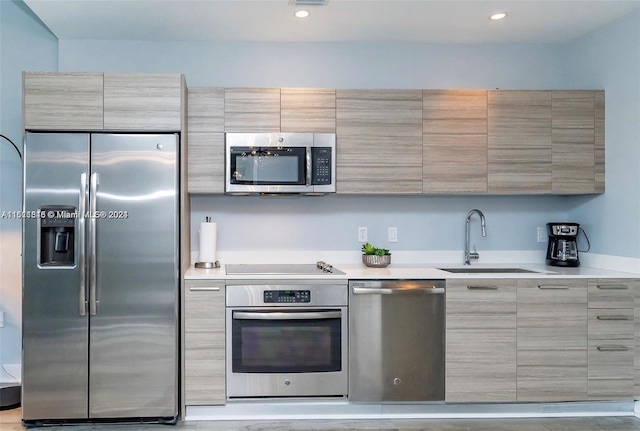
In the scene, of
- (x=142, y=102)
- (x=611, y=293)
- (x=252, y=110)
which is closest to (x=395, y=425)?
(x=611, y=293)

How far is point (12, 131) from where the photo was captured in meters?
3.52

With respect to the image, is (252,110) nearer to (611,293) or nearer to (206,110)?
(206,110)

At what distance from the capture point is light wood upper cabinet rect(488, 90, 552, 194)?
3355 millimetres

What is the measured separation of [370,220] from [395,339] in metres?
0.98

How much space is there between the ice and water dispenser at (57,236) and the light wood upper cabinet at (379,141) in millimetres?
1661

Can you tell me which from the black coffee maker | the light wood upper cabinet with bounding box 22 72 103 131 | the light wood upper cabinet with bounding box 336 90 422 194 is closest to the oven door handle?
the light wood upper cabinet with bounding box 336 90 422 194

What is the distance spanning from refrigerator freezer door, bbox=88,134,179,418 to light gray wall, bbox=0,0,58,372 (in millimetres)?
1112

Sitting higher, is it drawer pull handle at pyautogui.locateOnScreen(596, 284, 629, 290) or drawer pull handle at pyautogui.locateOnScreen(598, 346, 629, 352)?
drawer pull handle at pyautogui.locateOnScreen(596, 284, 629, 290)

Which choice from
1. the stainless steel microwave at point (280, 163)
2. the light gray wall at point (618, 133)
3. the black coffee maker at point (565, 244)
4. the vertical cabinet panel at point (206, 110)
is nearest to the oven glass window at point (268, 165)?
the stainless steel microwave at point (280, 163)

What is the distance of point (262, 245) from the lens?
3602 millimetres

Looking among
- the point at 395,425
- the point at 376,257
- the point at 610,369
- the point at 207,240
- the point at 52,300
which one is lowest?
the point at 395,425

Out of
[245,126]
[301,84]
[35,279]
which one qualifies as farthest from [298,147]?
[35,279]

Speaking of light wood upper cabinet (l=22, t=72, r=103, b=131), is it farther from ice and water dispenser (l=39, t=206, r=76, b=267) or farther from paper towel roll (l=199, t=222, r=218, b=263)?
paper towel roll (l=199, t=222, r=218, b=263)

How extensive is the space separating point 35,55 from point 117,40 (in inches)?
23.3
